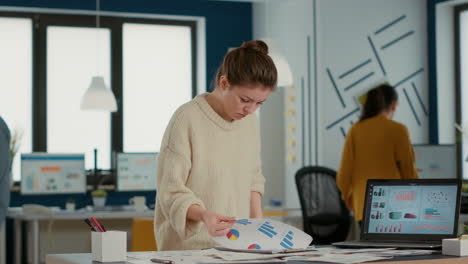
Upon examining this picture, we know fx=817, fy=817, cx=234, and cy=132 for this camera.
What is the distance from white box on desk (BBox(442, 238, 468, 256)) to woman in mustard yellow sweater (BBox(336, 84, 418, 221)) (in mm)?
2551

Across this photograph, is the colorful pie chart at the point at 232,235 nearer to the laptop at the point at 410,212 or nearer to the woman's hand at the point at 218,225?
the woman's hand at the point at 218,225

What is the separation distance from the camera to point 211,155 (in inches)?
107

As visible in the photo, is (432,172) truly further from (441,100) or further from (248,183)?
(248,183)

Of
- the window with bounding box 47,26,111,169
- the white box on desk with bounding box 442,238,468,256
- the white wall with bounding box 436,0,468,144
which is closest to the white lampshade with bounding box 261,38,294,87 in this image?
the white wall with bounding box 436,0,468,144

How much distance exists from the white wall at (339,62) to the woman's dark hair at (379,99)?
2350 millimetres

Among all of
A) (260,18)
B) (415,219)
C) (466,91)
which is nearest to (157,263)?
(415,219)

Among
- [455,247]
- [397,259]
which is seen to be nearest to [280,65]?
[455,247]

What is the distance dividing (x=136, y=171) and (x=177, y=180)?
4.84m

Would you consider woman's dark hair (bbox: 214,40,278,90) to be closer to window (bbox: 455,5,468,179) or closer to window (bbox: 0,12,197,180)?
window (bbox: 455,5,468,179)

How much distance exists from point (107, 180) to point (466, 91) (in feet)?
11.7

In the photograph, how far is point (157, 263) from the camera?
7.20 ft

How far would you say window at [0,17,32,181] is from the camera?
26.5 ft

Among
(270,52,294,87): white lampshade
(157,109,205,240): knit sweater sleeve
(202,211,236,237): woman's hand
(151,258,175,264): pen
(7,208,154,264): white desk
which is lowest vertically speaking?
(7,208,154,264): white desk

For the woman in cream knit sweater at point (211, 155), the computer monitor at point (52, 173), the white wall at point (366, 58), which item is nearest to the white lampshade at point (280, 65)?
the white wall at point (366, 58)
